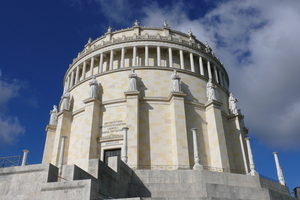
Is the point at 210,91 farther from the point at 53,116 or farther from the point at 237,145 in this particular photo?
the point at 53,116

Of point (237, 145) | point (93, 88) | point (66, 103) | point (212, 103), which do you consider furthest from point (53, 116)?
point (237, 145)

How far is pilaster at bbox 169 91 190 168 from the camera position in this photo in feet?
77.9

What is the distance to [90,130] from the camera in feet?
84.0

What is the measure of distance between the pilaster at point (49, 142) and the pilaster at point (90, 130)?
7299mm

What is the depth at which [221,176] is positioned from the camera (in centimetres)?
1931

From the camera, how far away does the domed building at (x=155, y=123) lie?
59.8 feet

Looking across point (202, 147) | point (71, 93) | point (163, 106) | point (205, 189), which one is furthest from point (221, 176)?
point (71, 93)

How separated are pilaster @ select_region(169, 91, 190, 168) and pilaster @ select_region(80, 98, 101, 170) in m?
7.30

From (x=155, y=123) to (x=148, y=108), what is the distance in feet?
5.73

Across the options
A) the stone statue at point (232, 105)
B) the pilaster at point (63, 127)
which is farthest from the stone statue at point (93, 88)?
the stone statue at point (232, 105)

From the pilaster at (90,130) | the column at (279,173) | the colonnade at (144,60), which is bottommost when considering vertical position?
the column at (279,173)

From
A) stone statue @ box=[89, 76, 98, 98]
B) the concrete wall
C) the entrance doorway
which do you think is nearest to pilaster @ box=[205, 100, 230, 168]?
the concrete wall

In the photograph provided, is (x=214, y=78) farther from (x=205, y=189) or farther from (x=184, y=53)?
(x=205, y=189)

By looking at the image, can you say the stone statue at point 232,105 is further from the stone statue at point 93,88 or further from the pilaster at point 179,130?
the stone statue at point 93,88
